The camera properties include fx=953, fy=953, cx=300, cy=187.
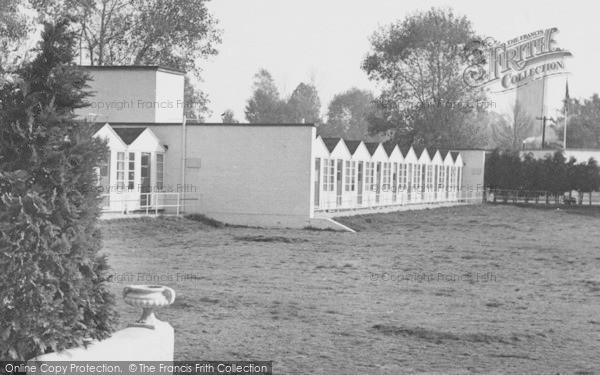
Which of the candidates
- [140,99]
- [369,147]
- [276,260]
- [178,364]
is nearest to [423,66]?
[369,147]

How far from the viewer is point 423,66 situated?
206 feet

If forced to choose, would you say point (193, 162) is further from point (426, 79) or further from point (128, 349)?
point (426, 79)

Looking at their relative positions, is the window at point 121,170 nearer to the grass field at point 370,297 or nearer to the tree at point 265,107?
the grass field at point 370,297

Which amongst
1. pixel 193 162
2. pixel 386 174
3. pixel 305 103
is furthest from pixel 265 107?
pixel 193 162

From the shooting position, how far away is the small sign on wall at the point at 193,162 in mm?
31734

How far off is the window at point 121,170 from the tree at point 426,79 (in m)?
35.9

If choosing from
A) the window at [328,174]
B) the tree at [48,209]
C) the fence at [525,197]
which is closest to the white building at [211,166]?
the window at [328,174]

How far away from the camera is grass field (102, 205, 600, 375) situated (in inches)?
382

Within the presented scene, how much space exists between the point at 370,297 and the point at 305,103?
75.1 meters

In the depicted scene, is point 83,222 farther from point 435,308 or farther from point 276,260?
point 276,260

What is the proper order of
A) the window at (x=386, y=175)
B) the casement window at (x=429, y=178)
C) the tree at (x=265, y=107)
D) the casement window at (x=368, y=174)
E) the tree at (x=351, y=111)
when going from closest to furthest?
the casement window at (x=368, y=174) < the window at (x=386, y=175) < the casement window at (x=429, y=178) < the tree at (x=265, y=107) < the tree at (x=351, y=111)

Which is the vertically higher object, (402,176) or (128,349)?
(402,176)

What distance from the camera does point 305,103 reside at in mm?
88625

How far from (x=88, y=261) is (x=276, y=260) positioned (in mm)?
12898
